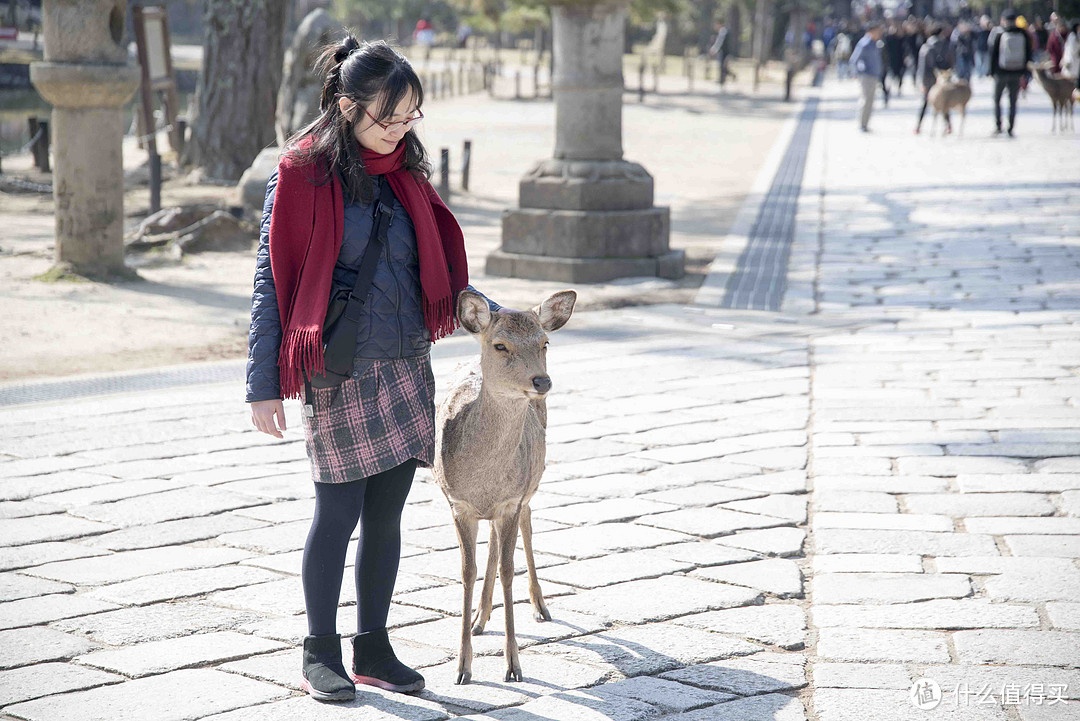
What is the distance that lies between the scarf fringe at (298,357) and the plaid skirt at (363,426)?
95mm

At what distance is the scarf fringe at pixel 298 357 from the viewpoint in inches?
119

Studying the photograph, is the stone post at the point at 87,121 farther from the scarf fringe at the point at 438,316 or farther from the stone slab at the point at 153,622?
the scarf fringe at the point at 438,316

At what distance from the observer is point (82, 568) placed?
13.6 ft

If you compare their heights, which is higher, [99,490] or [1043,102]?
[1043,102]

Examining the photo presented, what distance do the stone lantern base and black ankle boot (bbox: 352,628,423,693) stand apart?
6803mm

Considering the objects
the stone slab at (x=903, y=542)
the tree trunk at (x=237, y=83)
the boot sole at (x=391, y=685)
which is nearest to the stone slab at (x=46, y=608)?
the boot sole at (x=391, y=685)

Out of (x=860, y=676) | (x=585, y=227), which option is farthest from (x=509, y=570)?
(x=585, y=227)

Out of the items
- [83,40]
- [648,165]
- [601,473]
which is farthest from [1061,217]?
[83,40]

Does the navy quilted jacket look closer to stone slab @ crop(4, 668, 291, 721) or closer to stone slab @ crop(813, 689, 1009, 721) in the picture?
stone slab @ crop(4, 668, 291, 721)

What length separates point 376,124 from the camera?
3.12 metres

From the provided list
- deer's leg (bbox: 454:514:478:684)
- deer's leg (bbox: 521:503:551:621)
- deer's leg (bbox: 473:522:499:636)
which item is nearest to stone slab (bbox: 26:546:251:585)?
deer's leg (bbox: 473:522:499:636)

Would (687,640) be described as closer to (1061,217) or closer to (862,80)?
(1061,217)

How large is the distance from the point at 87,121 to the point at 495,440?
7299mm

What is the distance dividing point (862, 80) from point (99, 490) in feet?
65.6
